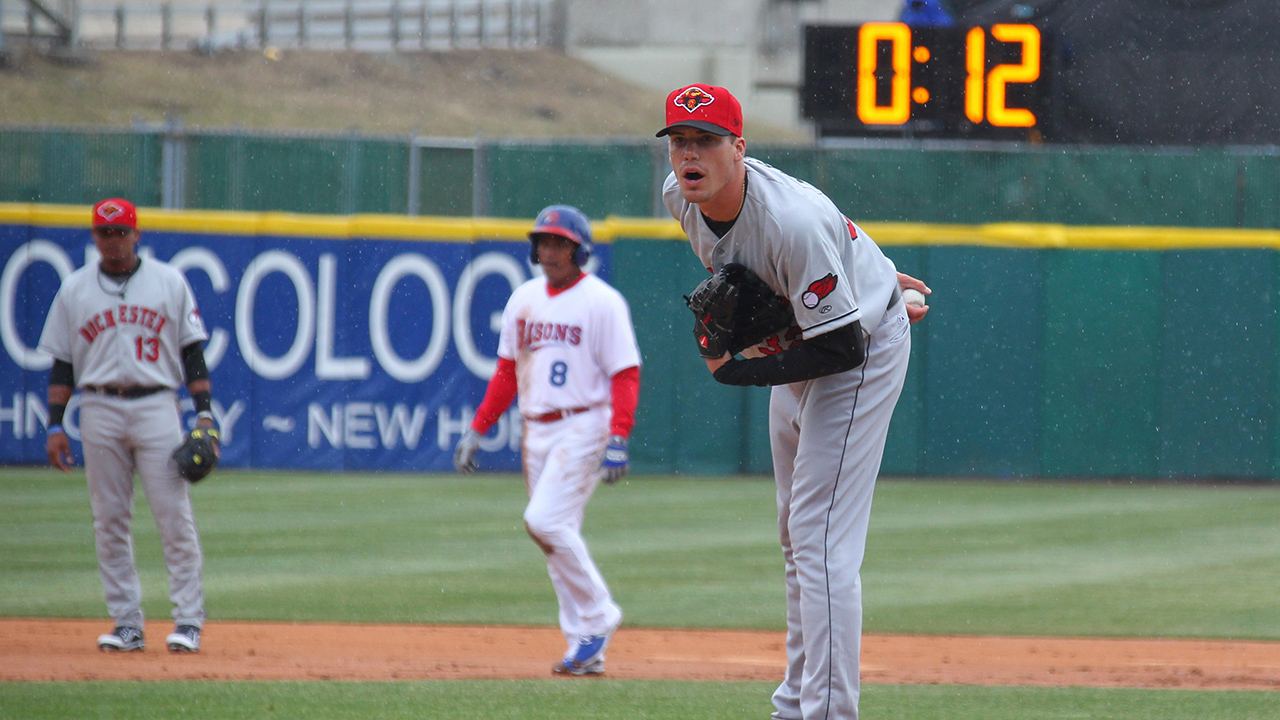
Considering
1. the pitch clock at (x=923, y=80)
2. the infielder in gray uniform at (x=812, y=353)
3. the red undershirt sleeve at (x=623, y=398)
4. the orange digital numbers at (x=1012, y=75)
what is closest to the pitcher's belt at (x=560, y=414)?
the red undershirt sleeve at (x=623, y=398)

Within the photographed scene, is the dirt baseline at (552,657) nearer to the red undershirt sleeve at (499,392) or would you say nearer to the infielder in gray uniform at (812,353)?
the red undershirt sleeve at (499,392)

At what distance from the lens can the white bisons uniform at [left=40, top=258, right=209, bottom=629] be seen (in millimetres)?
6047

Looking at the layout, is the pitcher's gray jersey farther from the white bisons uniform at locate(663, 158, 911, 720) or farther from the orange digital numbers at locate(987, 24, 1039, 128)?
the orange digital numbers at locate(987, 24, 1039, 128)

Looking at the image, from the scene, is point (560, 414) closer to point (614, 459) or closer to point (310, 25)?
point (614, 459)

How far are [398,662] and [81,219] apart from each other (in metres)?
8.78

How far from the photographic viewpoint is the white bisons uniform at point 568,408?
5758 millimetres

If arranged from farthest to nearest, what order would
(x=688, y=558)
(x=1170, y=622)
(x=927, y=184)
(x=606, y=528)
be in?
(x=927, y=184), (x=606, y=528), (x=688, y=558), (x=1170, y=622)

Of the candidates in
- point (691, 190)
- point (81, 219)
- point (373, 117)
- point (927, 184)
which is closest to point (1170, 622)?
point (691, 190)

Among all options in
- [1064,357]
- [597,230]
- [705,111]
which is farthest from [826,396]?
[1064,357]

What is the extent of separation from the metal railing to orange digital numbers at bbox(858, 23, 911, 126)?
21.1 m

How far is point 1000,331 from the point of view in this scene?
1352 centimetres

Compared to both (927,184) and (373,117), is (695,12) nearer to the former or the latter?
(373,117)

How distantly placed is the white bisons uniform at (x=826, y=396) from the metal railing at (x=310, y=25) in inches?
1089

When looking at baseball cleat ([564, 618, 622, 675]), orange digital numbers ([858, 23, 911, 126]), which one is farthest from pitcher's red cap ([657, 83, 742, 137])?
orange digital numbers ([858, 23, 911, 126])
